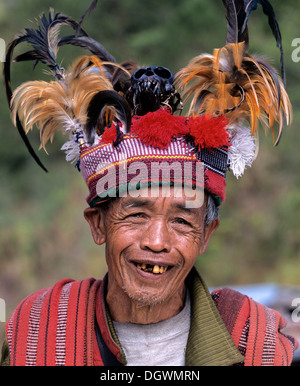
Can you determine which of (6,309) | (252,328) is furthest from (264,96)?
(6,309)

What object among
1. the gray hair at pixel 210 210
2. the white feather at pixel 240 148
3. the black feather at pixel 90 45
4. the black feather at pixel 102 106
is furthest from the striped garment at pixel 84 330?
the black feather at pixel 90 45

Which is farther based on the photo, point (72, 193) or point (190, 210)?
point (72, 193)

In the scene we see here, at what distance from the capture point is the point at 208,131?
7.48ft

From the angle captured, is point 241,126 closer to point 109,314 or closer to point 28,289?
point 109,314

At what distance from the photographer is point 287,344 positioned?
2461 mm

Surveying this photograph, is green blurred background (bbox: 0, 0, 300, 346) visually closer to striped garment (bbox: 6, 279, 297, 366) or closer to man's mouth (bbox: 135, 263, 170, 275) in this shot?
striped garment (bbox: 6, 279, 297, 366)

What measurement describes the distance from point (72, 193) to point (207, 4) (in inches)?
148

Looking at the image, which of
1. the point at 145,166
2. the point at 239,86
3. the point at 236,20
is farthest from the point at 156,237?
the point at 236,20

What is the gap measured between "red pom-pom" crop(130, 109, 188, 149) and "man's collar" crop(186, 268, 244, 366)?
2.47 ft

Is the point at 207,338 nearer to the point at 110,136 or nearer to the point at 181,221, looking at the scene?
the point at 181,221

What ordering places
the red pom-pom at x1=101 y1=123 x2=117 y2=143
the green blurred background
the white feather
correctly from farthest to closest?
the green blurred background < the white feather < the red pom-pom at x1=101 y1=123 x2=117 y2=143

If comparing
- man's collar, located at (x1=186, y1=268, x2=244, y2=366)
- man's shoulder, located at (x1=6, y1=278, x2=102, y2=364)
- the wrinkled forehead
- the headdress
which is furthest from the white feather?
man's shoulder, located at (x1=6, y1=278, x2=102, y2=364)

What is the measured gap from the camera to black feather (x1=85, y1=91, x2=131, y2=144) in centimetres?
230

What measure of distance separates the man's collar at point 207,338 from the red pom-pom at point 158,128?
753 millimetres
